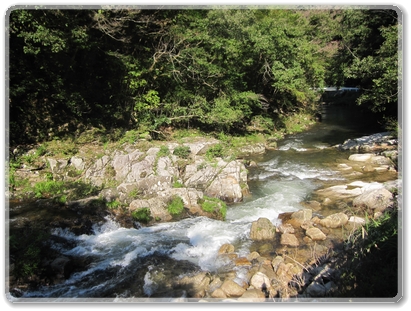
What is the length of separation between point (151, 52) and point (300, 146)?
978cm

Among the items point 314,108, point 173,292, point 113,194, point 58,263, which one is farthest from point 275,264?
point 314,108

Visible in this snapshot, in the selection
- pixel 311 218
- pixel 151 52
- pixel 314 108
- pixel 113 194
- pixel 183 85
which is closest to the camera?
pixel 311 218

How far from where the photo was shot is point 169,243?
8641mm

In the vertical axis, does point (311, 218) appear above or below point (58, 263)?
above

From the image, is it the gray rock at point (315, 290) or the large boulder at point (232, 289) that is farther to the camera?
the large boulder at point (232, 289)

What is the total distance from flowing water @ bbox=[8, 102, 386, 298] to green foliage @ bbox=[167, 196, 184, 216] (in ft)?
1.44

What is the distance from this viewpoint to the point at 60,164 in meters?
12.0

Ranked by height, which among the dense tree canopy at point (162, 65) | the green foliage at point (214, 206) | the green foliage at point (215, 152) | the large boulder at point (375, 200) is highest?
the dense tree canopy at point (162, 65)

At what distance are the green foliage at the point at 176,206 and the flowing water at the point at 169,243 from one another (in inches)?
17.3

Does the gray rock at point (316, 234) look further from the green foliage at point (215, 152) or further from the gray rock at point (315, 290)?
the green foliage at point (215, 152)

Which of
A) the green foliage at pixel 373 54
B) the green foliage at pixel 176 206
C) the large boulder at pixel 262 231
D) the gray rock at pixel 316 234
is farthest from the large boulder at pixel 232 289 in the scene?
the green foliage at pixel 373 54

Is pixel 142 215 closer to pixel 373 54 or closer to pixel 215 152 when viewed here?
pixel 215 152

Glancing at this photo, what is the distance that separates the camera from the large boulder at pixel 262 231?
875 cm

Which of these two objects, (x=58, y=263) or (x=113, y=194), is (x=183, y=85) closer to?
(x=113, y=194)
